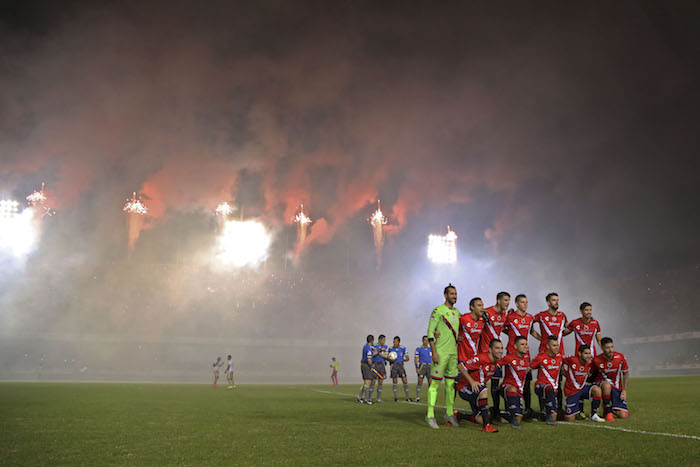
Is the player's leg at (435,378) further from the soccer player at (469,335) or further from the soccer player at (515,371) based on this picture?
the soccer player at (515,371)

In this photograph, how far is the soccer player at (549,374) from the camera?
10.6m

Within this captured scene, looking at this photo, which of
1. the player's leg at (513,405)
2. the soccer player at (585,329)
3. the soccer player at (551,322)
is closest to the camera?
the player's leg at (513,405)

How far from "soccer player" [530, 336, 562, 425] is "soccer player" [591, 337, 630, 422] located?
40.1 inches

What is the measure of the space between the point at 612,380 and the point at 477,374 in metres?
3.18

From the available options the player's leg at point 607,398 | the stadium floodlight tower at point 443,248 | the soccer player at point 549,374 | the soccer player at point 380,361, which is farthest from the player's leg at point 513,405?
the stadium floodlight tower at point 443,248

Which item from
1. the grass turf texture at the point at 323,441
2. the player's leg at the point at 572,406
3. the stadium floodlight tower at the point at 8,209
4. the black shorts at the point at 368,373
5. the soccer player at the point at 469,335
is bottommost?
the grass turf texture at the point at 323,441

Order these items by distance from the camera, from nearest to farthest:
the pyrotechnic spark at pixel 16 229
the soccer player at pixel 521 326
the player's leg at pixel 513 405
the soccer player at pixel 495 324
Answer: the player's leg at pixel 513 405 < the soccer player at pixel 495 324 < the soccer player at pixel 521 326 < the pyrotechnic spark at pixel 16 229

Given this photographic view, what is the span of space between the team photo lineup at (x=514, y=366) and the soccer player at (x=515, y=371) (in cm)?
2

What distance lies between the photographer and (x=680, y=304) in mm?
75938

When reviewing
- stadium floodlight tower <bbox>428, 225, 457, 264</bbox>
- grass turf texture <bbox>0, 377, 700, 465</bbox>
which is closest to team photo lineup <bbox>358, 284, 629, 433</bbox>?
grass turf texture <bbox>0, 377, 700, 465</bbox>

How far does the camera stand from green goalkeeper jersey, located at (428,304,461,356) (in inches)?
409

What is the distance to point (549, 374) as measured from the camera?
10820 mm

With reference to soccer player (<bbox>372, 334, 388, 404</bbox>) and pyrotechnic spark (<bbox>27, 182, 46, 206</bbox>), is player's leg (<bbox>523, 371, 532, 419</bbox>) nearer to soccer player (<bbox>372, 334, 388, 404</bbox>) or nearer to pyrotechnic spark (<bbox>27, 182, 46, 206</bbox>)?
soccer player (<bbox>372, 334, 388, 404</bbox>)

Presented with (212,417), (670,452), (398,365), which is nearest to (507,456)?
(670,452)
